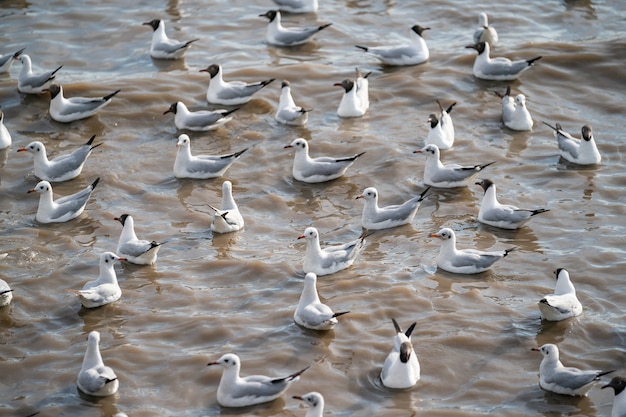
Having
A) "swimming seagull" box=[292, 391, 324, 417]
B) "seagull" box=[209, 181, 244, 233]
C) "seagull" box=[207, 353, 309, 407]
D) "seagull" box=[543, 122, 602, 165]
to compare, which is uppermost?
"swimming seagull" box=[292, 391, 324, 417]

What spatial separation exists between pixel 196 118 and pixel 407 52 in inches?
187

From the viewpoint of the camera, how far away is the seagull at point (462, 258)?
540 inches

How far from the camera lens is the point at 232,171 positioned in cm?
1686

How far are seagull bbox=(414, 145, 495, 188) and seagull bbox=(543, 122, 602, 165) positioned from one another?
1510 mm

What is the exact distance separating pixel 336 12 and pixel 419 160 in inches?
266

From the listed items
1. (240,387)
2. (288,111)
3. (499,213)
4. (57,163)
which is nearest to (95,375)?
(240,387)

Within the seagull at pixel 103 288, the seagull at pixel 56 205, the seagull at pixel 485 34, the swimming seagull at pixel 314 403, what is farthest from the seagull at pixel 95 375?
the seagull at pixel 485 34

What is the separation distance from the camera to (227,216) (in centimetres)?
1478

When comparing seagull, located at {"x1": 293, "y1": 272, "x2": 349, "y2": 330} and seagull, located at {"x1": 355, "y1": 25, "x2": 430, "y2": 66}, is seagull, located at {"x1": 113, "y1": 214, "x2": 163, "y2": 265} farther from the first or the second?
seagull, located at {"x1": 355, "y1": 25, "x2": 430, "y2": 66}

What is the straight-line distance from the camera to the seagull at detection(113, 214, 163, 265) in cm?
1393

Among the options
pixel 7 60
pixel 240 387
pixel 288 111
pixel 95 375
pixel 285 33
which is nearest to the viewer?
pixel 240 387

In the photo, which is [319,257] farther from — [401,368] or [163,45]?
[163,45]

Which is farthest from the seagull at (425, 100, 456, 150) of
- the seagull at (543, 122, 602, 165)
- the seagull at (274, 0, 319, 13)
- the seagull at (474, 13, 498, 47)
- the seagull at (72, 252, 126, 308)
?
the seagull at (72, 252, 126, 308)

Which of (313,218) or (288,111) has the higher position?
(288,111)
